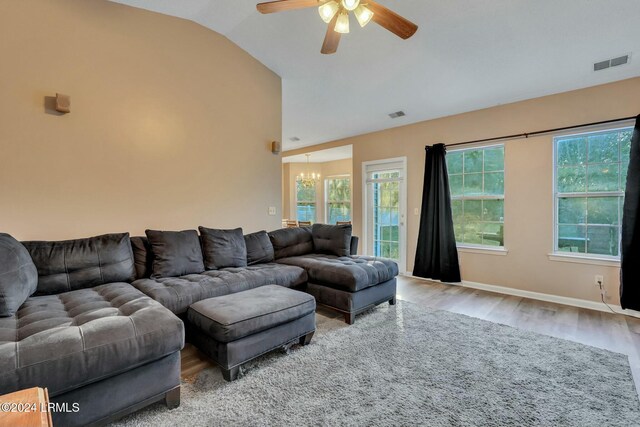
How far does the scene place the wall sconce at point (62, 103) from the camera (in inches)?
106

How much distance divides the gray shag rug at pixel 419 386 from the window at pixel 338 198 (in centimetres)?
600

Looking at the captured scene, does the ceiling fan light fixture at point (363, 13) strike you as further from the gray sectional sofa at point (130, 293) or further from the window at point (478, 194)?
the window at point (478, 194)

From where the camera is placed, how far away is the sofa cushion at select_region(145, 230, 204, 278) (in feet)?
9.27

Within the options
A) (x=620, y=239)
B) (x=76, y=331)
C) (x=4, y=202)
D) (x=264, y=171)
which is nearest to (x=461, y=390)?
(x=76, y=331)

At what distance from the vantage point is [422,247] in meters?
4.89

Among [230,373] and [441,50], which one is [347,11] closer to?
[441,50]

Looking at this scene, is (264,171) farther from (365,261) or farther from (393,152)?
(393,152)

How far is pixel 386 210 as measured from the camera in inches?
223

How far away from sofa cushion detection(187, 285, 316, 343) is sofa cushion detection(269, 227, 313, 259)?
4.52ft

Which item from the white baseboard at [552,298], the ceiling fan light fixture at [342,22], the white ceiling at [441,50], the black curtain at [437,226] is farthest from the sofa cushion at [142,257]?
the white baseboard at [552,298]

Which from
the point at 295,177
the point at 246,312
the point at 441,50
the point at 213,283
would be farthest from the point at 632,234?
the point at 295,177

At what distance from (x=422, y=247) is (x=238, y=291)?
10.5 ft

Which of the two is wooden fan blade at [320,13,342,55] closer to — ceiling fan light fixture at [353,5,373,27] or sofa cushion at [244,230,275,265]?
ceiling fan light fixture at [353,5,373,27]

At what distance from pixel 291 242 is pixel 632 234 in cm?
377
